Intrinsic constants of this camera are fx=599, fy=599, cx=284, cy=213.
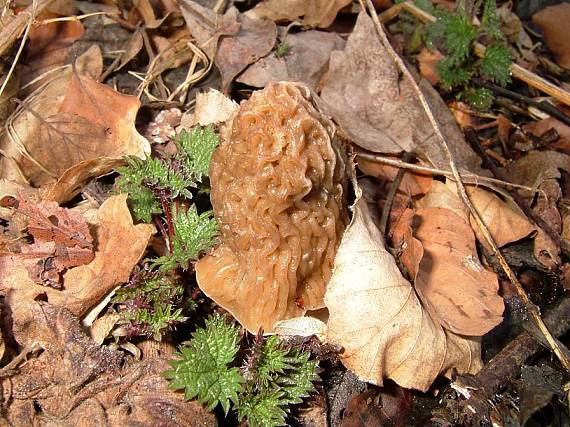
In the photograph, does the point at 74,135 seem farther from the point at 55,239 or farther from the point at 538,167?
the point at 538,167

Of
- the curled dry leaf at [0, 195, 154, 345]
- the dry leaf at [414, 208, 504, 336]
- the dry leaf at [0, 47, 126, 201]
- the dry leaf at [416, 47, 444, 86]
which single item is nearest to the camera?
the curled dry leaf at [0, 195, 154, 345]

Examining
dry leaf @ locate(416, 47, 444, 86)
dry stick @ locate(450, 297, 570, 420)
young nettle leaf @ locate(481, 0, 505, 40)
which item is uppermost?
young nettle leaf @ locate(481, 0, 505, 40)

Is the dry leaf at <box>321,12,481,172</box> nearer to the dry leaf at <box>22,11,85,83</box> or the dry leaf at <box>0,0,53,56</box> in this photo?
the dry leaf at <box>22,11,85,83</box>

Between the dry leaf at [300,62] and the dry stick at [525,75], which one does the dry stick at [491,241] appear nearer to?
the dry leaf at [300,62]

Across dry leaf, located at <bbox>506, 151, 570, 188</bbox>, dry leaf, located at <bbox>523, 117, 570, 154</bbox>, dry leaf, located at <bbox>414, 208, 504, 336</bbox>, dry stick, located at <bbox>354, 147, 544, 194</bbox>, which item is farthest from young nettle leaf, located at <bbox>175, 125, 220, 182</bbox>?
dry leaf, located at <bbox>523, 117, 570, 154</bbox>

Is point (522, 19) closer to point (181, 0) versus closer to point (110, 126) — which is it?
point (181, 0)

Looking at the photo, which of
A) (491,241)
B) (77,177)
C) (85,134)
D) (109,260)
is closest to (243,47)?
(85,134)

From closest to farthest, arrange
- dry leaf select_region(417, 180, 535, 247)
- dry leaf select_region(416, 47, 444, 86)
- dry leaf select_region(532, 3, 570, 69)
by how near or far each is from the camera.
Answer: dry leaf select_region(417, 180, 535, 247) < dry leaf select_region(416, 47, 444, 86) < dry leaf select_region(532, 3, 570, 69)
